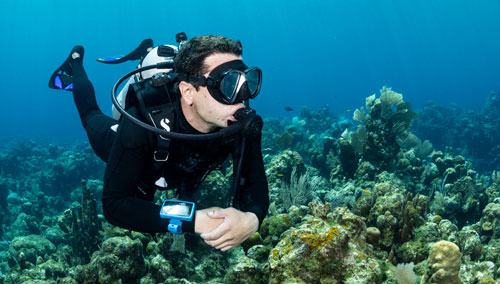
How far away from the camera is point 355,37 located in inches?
7156

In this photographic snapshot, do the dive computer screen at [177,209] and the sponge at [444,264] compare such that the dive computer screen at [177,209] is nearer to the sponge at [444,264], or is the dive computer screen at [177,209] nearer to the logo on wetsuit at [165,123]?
the logo on wetsuit at [165,123]

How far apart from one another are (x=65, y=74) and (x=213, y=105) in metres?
5.24

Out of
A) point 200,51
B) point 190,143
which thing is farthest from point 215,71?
point 190,143

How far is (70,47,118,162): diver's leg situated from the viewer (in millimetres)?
4202

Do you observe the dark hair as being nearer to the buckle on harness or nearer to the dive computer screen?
the buckle on harness

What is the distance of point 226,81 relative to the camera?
245 cm

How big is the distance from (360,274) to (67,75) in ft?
21.2

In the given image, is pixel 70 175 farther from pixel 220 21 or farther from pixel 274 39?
pixel 274 39

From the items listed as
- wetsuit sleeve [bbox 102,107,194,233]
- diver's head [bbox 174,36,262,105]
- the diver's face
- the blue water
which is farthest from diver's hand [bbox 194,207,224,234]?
the blue water

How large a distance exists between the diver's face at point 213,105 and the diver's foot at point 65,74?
4.74 meters

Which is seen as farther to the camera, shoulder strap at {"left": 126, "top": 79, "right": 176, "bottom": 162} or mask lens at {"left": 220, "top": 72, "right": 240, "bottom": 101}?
shoulder strap at {"left": 126, "top": 79, "right": 176, "bottom": 162}

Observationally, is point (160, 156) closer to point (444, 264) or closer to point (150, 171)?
point (150, 171)

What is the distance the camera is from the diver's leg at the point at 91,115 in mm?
4202

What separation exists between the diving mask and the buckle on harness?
2.14 feet
